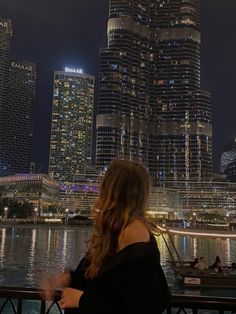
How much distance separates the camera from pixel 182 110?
615ft

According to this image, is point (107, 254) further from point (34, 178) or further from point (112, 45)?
point (112, 45)

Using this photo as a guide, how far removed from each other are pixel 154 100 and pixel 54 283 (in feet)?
630

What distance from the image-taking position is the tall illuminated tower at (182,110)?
590 feet

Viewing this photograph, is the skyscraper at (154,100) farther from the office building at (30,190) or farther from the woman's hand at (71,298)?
the woman's hand at (71,298)

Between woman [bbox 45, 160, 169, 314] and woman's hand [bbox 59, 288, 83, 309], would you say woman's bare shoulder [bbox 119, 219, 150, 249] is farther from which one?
woman's hand [bbox 59, 288, 83, 309]

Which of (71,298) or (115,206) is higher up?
(115,206)

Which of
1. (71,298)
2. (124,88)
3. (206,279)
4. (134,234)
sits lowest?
(206,279)

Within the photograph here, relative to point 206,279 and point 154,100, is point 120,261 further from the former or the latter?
point 154,100

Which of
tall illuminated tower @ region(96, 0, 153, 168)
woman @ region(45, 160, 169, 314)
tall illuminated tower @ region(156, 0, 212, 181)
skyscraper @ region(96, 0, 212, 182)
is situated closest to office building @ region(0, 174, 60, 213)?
tall illuminated tower @ region(96, 0, 153, 168)

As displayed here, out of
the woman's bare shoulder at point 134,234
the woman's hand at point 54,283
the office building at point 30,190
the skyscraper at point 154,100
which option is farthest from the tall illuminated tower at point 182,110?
the woman's bare shoulder at point 134,234

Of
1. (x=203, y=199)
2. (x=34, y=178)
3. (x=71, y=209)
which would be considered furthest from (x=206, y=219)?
(x=34, y=178)

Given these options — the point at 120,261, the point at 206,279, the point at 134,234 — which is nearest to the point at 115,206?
the point at 134,234

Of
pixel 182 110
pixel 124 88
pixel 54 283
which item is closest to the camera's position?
pixel 54 283

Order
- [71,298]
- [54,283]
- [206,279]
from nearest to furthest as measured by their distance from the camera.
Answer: [71,298]
[54,283]
[206,279]
